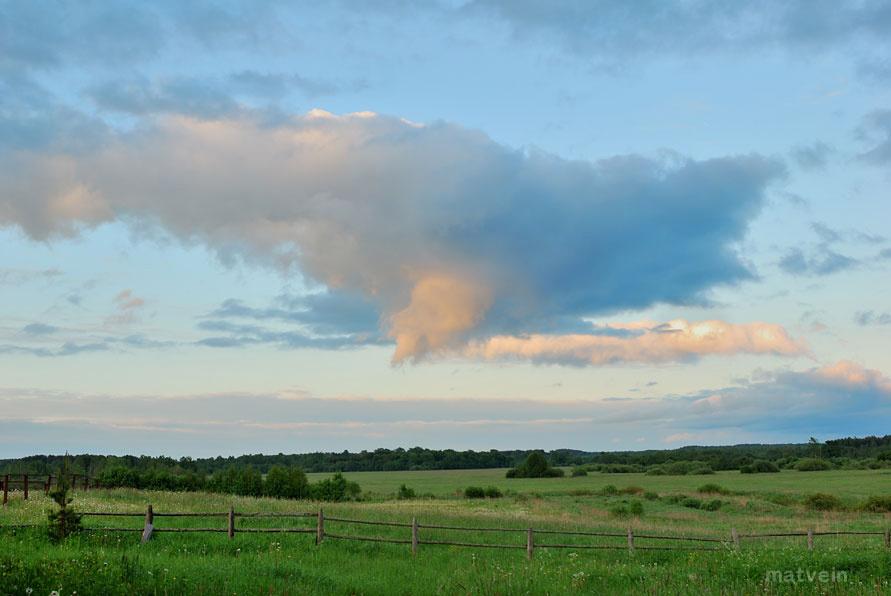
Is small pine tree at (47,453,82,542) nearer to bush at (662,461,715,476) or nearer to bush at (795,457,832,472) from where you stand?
bush at (662,461,715,476)

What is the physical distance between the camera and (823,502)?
65.4 metres

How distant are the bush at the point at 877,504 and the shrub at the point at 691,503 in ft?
46.0

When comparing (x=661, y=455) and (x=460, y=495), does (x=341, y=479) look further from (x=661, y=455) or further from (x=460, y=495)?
(x=661, y=455)

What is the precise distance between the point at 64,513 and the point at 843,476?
103 meters

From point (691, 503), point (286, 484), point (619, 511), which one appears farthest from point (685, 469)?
point (286, 484)

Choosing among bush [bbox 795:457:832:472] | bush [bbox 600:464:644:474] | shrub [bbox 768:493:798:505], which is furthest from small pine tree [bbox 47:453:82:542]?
bush [bbox 600:464:644:474]

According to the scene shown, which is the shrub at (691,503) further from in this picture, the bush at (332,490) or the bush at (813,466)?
the bush at (813,466)

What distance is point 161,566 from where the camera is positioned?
18.5 meters

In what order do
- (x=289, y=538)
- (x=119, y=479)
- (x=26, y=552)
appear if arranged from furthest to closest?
1. (x=119, y=479)
2. (x=289, y=538)
3. (x=26, y=552)

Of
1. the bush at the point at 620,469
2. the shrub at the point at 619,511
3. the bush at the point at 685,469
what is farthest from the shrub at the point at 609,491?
the bush at the point at 620,469

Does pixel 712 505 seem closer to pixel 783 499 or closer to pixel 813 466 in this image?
pixel 783 499

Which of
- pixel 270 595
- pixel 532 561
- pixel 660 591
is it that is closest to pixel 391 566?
pixel 532 561

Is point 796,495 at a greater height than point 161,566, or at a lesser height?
lesser

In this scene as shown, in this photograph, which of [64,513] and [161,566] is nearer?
[161,566]
